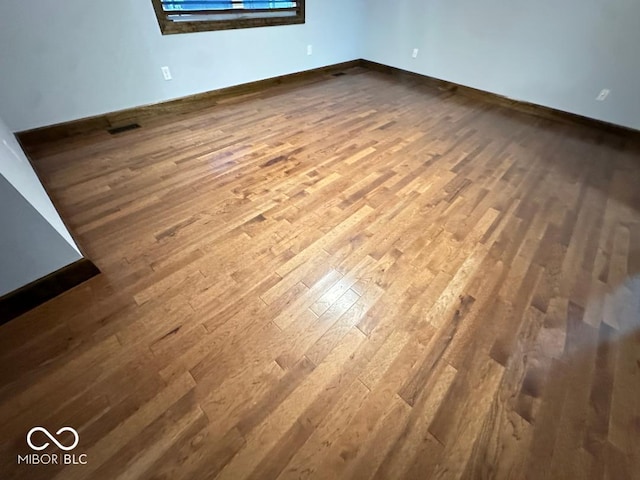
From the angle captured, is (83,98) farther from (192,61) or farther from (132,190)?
(132,190)

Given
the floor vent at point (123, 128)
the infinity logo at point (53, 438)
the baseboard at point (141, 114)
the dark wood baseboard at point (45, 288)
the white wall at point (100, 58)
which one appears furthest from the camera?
the floor vent at point (123, 128)

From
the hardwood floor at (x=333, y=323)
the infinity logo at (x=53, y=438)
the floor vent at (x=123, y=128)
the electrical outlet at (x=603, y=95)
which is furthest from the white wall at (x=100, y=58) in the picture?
the electrical outlet at (x=603, y=95)

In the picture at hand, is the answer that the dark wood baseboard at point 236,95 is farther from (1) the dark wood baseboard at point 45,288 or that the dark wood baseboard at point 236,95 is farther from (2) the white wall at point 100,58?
(1) the dark wood baseboard at point 45,288

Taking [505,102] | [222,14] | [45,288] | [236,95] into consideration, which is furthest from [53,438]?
[505,102]

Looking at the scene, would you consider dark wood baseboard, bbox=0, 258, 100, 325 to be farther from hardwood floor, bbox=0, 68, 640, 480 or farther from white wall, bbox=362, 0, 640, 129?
white wall, bbox=362, 0, 640, 129

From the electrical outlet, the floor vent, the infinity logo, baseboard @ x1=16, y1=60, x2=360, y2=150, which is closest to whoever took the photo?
the infinity logo

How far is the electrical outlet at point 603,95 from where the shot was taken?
2.69 metres

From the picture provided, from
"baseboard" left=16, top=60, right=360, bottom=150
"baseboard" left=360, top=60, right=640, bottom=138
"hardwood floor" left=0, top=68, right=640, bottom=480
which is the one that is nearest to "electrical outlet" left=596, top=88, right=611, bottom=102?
"baseboard" left=360, top=60, right=640, bottom=138

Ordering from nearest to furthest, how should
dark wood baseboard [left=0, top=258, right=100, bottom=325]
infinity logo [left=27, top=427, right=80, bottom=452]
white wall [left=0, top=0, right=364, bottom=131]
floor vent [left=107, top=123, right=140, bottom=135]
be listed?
infinity logo [left=27, top=427, right=80, bottom=452] < dark wood baseboard [left=0, top=258, right=100, bottom=325] < white wall [left=0, top=0, right=364, bottom=131] < floor vent [left=107, top=123, right=140, bottom=135]

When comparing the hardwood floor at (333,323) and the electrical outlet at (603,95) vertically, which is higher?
the electrical outlet at (603,95)

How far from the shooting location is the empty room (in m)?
0.91

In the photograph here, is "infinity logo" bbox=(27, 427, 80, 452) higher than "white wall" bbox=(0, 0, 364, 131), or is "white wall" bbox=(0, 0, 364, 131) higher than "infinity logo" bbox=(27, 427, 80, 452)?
"white wall" bbox=(0, 0, 364, 131)

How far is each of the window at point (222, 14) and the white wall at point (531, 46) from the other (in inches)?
57.5

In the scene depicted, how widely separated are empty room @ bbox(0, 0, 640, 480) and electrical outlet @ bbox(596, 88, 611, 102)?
2cm
